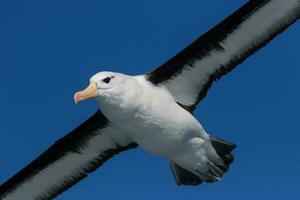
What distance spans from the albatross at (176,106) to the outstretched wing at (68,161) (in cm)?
2

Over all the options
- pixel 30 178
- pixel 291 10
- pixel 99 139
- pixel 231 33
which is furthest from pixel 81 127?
pixel 291 10

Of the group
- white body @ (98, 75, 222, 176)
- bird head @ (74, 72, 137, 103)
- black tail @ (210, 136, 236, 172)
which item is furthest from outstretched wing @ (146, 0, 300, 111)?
bird head @ (74, 72, 137, 103)

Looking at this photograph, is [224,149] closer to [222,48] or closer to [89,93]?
[222,48]

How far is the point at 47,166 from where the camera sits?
1523 cm

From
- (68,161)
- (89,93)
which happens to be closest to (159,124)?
(89,93)

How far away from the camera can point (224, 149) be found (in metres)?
13.9

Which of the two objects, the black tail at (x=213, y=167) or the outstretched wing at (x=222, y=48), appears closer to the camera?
the outstretched wing at (x=222, y=48)

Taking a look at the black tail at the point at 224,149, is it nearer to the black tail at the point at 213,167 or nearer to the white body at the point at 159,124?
the black tail at the point at 213,167

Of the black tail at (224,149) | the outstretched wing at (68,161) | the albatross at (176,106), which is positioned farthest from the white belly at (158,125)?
the outstretched wing at (68,161)

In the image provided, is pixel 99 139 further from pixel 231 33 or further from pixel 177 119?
pixel 231 33

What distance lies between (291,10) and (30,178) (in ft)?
18.8

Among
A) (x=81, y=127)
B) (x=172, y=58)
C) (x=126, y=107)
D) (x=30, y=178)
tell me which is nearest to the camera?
(x=126, y=107)

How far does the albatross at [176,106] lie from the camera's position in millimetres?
12695

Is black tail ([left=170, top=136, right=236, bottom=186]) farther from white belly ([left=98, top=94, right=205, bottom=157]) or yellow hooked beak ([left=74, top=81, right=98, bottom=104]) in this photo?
yellow hooked beak ([left=74, top=81, right=98, bottom=104])
